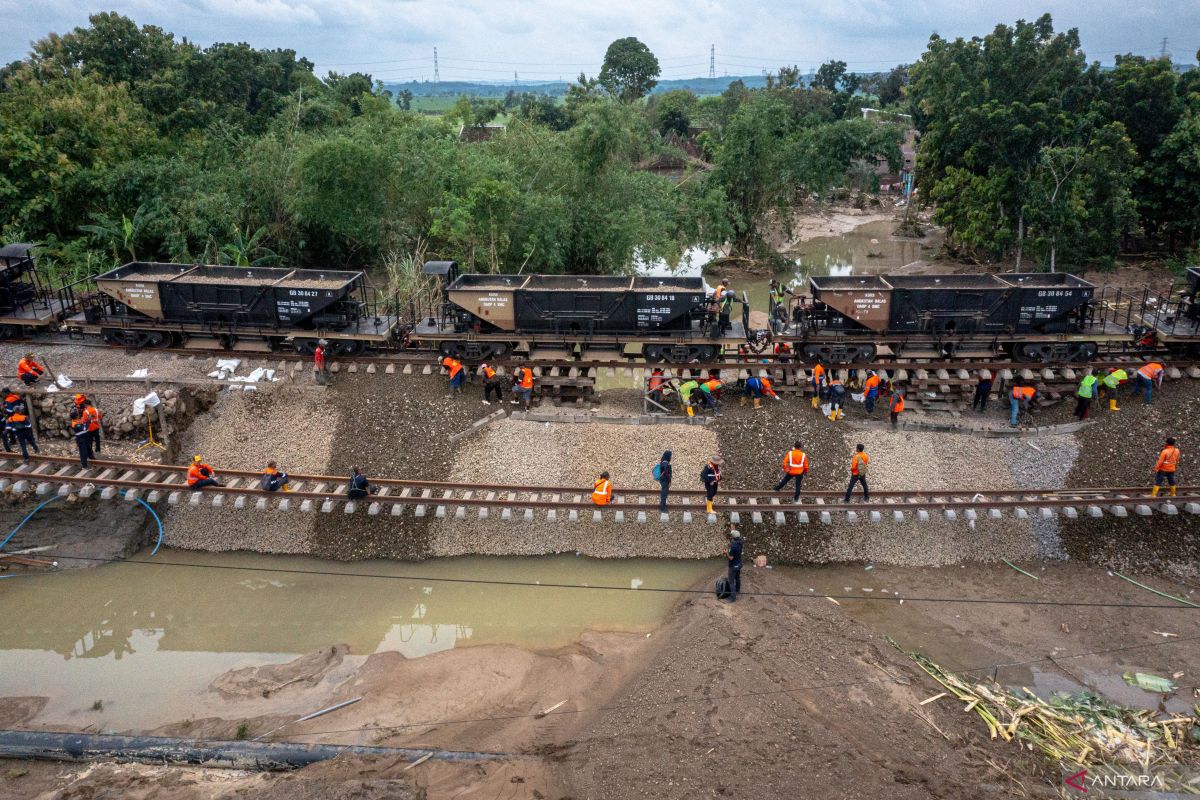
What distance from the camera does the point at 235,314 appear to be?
20.9 metres

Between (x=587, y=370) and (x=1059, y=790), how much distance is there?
1324 centimetres

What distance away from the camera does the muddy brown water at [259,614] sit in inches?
592

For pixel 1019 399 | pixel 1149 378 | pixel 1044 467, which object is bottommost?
pixel 1044 467

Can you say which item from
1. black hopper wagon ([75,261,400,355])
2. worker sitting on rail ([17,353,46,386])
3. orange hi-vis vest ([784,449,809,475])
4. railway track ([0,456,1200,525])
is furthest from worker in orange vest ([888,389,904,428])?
worker sitting on rail ([17,353,46,386])

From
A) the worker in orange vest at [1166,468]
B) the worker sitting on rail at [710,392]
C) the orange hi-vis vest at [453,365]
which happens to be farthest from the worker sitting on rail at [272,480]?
the worker in orange vest at [1166,468]

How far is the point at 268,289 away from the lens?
2050 centimetres

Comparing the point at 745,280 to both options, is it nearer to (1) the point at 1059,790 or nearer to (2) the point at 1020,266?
(2) the point at 1020,266

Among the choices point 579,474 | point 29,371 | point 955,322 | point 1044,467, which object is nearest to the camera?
point 1044,467

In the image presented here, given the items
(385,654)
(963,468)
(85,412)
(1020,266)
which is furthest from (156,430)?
(1020,266)

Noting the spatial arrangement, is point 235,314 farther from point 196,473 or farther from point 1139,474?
point 1139,474

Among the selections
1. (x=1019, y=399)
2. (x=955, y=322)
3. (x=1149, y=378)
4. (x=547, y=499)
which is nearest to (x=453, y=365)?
(x=547, y=499)

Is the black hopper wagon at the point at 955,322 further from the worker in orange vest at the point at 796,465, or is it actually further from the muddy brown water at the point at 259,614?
the muddy brown water at the point at 259,614

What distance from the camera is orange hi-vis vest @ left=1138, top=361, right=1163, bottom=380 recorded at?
18.8 meters

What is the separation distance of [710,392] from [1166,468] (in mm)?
9238
